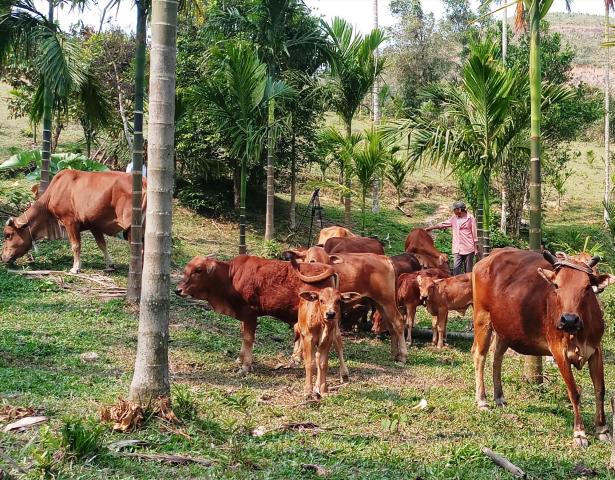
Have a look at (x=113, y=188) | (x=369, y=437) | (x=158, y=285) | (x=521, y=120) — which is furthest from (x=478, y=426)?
(x=113, y=188)

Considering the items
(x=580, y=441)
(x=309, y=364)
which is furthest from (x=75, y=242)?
(x=580, y=441)

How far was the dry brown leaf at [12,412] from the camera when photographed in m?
6.87

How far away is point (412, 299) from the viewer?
1280 centimetres

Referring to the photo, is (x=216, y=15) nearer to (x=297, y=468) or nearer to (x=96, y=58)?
(x=96, y=58)

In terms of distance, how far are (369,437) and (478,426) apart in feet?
4.71

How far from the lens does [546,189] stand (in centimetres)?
3525

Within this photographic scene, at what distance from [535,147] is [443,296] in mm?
3423

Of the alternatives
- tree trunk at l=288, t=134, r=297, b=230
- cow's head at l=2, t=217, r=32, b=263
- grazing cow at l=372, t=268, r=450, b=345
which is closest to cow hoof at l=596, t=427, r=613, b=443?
grazing cow at l=372, t=268, r=450, b=345

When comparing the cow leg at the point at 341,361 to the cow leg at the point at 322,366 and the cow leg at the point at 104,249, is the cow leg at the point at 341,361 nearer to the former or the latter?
the cow leg at the point at 322,366

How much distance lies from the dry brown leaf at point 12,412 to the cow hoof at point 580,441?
536 centimetres

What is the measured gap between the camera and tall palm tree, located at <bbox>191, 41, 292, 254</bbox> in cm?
1591

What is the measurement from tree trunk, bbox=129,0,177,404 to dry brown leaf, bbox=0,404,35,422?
995mm

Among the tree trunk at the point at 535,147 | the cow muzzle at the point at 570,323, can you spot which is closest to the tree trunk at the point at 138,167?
the tree trunk at the point at 535,147

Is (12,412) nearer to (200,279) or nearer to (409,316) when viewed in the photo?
(200,279)
